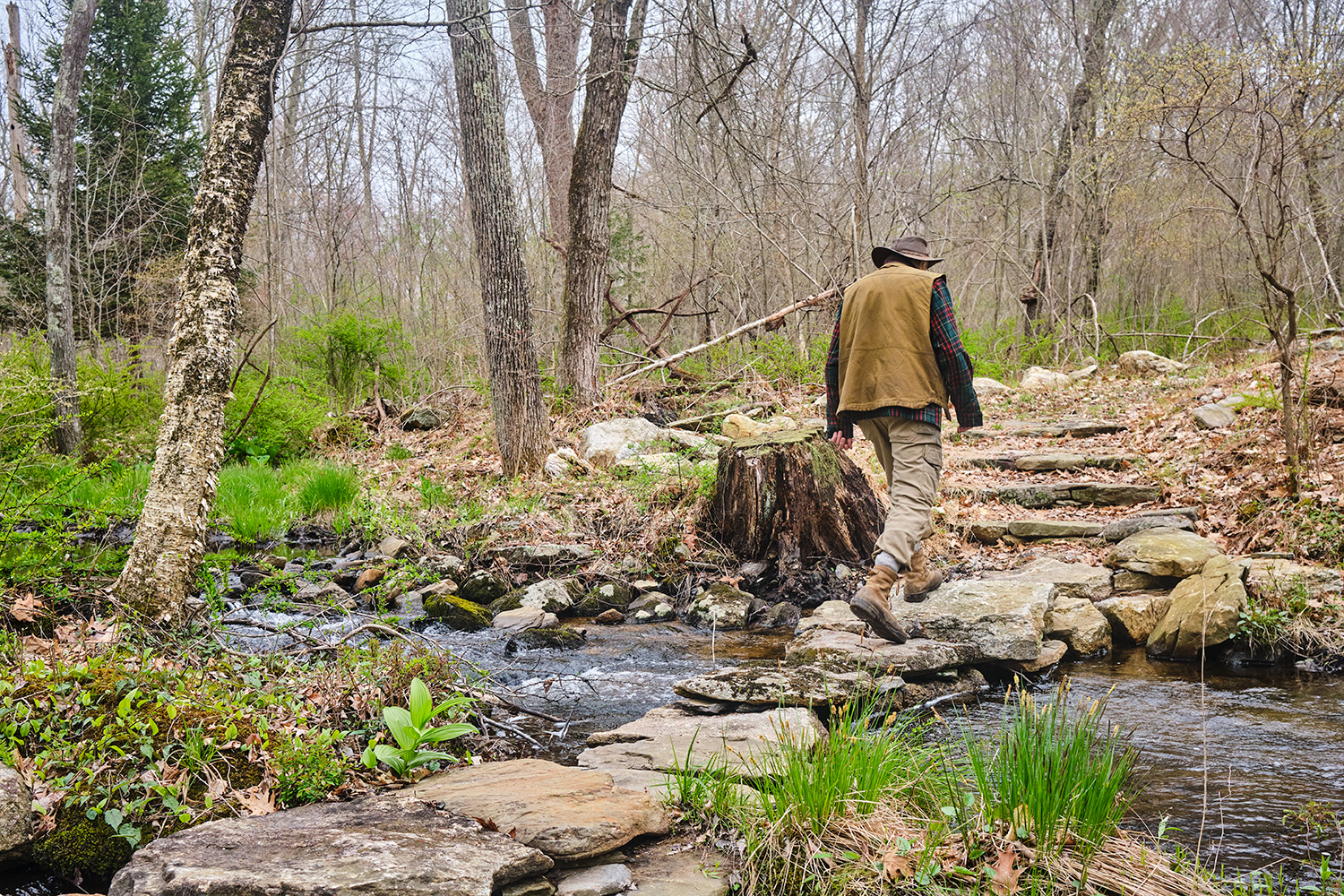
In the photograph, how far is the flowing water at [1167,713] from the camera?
10.3 feet

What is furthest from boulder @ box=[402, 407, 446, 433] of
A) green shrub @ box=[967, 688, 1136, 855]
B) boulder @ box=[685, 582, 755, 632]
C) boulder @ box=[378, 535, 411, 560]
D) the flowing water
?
green shrub @ box=[967, 688, 1136, 855]

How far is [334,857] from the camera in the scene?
2.37m

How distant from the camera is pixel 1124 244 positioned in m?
18.8

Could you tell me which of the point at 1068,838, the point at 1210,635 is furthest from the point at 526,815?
the point at 1210,635

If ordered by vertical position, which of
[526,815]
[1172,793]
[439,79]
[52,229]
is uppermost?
[439,79]

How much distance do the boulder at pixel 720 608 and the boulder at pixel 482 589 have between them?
1.59 meters

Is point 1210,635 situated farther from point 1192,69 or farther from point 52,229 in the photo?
point 52,229

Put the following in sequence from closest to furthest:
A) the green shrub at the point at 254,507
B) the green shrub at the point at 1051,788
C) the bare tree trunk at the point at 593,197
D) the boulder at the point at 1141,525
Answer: the green shrub at the point at 1051,788 → the boulder at the point at 1141,525 → the green shrub at the point at 254,507 → the bare tree trunk at the point at 593,197

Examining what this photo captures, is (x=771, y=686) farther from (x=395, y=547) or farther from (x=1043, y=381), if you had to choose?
(x=1043, y=381)

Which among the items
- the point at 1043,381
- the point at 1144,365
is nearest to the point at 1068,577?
the point at 1043,381

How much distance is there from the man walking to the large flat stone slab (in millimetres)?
2242

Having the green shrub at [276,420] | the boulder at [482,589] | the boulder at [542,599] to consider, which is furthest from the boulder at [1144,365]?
the green shrub at [276,420]

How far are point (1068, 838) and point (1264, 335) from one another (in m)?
16.1

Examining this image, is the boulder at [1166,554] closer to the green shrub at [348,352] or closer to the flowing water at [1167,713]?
the flowing water at [1167,713]
